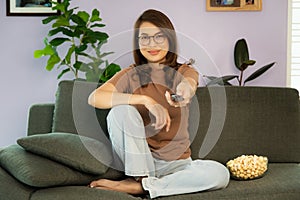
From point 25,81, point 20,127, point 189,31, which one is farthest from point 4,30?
point 189,31

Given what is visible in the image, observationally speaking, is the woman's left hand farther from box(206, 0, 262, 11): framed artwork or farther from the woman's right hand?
box(206, 0, 262, 11): framed artwork

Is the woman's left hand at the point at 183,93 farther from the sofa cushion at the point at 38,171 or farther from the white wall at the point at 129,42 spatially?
→ the white wall at the point at 129,42

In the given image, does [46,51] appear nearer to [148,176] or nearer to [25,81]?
[25,81]

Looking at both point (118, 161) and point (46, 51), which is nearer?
point (118, 161)

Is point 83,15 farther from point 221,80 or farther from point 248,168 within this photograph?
point 248,168

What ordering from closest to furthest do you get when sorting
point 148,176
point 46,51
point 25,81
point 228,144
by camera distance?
point 148,176 < point 228,144 < point 46,51 < point 25,81

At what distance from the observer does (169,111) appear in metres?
2.70

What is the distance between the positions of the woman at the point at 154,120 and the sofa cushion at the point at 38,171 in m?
0.10

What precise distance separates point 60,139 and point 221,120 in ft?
2.93

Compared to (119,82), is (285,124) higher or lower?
lower

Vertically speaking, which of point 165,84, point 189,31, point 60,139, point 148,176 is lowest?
point 148,176

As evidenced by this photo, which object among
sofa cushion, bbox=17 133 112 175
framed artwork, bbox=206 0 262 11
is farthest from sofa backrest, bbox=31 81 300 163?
framed artwork, bbox=206 0 262 11

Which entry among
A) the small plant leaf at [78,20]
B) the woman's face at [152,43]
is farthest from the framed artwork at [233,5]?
the woman's face at [152,43]

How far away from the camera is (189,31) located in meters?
3.79
